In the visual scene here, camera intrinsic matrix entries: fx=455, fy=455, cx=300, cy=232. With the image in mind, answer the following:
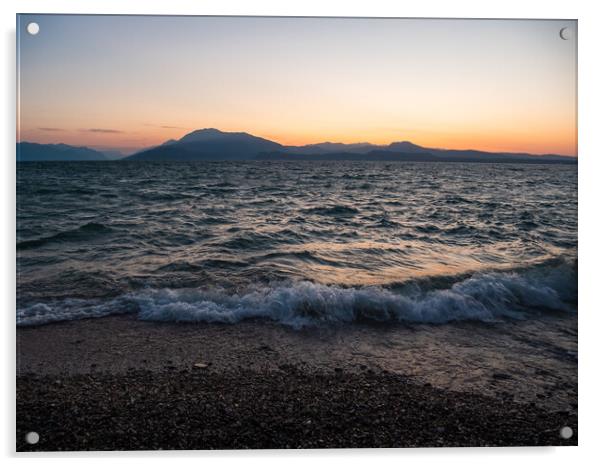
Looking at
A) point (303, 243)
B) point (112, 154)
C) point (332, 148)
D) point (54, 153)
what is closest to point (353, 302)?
point (303, 243)

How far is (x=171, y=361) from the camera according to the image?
3.11 meters

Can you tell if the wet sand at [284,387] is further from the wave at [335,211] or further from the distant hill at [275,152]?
the distant hill at [275,152]

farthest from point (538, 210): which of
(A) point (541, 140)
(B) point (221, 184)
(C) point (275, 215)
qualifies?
(B) point (221, 184)

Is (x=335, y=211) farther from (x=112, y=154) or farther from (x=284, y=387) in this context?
(x=112, y=154)

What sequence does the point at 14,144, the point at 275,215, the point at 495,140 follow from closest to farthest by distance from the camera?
the point at 14,144 → the point at 495,140 → the point at 275,215

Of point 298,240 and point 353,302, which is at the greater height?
point 298,240

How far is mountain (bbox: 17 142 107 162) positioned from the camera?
2957 mm

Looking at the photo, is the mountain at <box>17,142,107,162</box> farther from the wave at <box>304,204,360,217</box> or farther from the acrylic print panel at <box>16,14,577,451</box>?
the wave at <box>304,204,360,217</box>

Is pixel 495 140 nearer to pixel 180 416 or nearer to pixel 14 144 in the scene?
pixel 180 416

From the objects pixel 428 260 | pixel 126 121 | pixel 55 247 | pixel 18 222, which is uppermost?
pixel 126 121

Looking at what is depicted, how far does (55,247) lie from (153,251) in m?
0.72

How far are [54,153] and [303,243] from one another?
1969mm

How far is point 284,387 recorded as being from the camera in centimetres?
296

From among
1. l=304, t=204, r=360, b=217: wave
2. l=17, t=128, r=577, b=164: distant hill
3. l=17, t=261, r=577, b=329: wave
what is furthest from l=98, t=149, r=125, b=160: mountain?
l=304, t=204, r=360, b=217: wave
